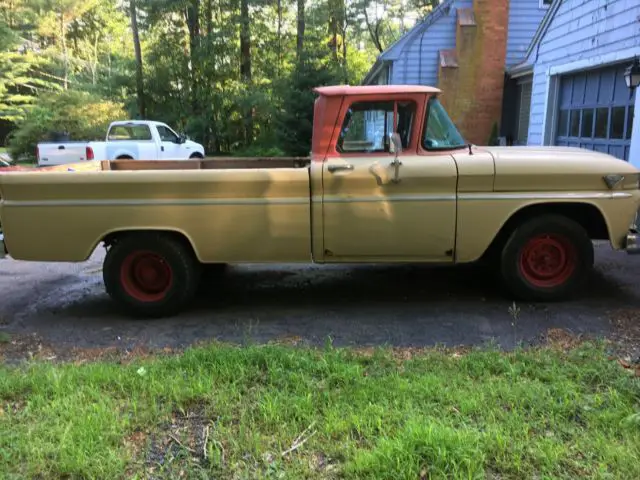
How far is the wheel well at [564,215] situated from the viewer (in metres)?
5.20

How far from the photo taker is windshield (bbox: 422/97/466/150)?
5.14 metres

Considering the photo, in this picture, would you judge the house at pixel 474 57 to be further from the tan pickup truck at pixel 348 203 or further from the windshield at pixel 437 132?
the tan pickup truck at pixel 348 203

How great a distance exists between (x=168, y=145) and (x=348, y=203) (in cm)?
1369

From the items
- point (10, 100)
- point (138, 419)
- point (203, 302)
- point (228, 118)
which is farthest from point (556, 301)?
point (10, 100)

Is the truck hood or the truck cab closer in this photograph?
the truck hood

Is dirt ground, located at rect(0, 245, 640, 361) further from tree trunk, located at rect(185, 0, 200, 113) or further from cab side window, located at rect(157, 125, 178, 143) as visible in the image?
tree trunk, located at rect(185, 0, 200, 113)

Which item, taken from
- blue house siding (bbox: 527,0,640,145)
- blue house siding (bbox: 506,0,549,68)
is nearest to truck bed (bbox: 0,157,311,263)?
blue house siding (bbox: 527,0,640,145)

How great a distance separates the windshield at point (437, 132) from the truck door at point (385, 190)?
0.08 meters

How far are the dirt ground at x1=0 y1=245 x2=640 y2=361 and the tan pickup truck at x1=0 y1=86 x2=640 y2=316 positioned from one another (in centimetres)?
45

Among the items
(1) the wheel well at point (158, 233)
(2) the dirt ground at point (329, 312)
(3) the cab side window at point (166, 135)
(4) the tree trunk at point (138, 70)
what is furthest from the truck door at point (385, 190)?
(4) the tree trunk at point (138, 70)

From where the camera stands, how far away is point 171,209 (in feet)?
16.5

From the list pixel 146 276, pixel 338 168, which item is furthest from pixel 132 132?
pixel 338 168

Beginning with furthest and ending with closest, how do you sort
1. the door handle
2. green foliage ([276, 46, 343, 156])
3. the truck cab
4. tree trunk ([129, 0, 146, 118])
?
tree trunk ([129, 0, 146, 118])
green foliage ([276, 46, 343, 156])
the truck cab
the door handle

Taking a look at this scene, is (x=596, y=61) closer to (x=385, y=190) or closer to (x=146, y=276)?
Answer: (x=385, y=190)
